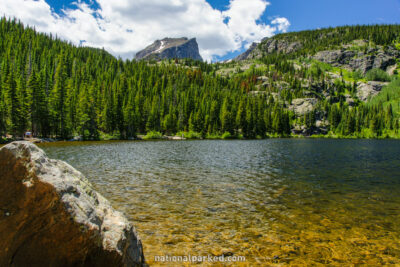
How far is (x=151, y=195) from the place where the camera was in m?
14.1

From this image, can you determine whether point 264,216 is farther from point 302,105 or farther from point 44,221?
point 302,105

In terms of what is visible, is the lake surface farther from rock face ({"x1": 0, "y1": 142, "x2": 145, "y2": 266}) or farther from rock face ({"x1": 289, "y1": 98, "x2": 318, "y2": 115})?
rock face ({"x1": 289, "y1": 98, "x2": 318, "y2": 115})

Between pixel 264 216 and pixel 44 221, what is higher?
pixel 44 221

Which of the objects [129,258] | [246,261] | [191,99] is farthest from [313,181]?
[191,99]

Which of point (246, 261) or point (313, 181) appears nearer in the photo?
point (246, 261)

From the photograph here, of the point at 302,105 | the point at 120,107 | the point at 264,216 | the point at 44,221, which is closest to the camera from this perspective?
the point at 44,221

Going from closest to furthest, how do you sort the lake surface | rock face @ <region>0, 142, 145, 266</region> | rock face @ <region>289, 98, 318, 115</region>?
1. rock face @ <region>0, 142, 145, 266</region>
2. the lake surface
3. rock face @ <region>289, 98, 318, 115</region>

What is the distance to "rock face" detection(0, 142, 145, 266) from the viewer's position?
4578mm

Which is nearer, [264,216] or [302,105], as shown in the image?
[264,216]

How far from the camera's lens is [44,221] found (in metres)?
4.66

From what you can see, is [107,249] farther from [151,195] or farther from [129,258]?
[151,195]

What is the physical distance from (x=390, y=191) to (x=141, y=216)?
17.6 m

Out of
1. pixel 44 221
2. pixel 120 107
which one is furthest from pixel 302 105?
pixel 44 221

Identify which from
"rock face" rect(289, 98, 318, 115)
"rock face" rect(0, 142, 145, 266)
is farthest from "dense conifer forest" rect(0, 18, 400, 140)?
"rock face" rect(0, 142, 145, 266)
